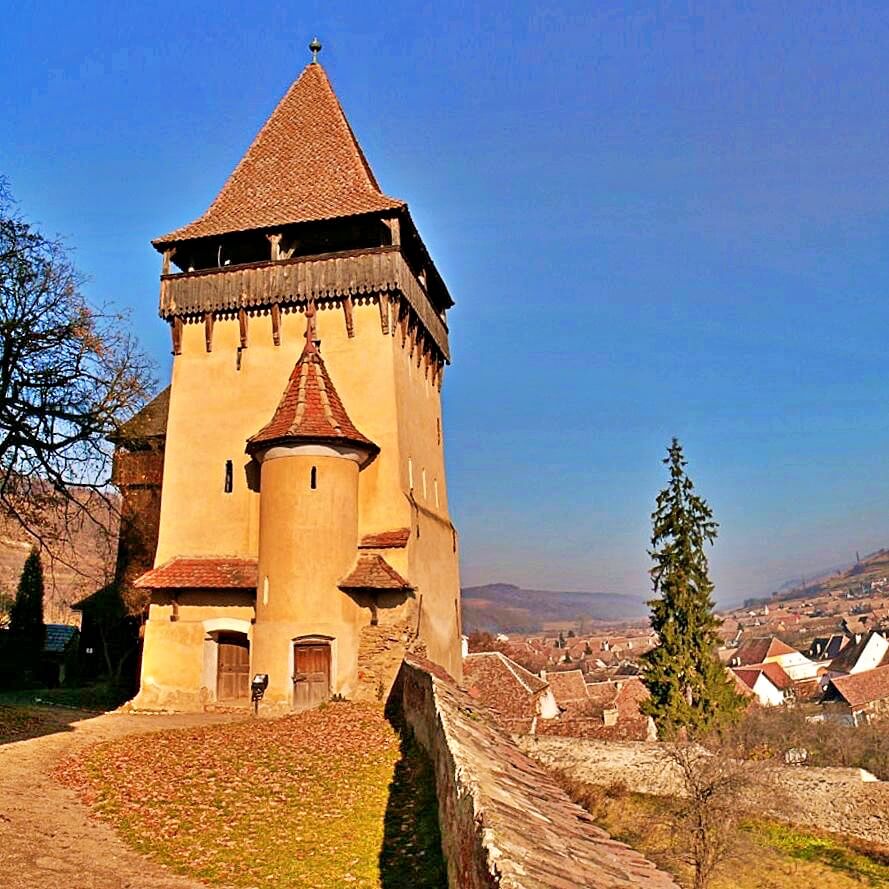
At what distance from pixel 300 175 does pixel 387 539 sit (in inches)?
446

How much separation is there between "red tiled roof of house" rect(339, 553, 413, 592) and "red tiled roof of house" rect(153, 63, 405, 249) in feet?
29.8

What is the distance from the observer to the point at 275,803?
9.84m

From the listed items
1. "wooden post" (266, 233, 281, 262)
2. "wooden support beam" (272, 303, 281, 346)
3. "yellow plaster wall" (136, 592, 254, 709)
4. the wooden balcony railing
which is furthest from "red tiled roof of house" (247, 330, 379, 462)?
"yellow plaster wall" (136, 592, 254, 709)

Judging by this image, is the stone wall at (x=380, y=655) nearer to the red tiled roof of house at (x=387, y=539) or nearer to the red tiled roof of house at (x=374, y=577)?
the red tiled roof of house at (x=374, y=577)

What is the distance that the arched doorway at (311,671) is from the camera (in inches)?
699

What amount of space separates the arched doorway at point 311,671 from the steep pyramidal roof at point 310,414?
4743mm

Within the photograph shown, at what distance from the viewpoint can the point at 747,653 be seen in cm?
10819

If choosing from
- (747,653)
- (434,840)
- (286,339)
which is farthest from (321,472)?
(747,653)

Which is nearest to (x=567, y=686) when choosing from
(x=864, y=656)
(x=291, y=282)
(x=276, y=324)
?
(x=276, y=324)

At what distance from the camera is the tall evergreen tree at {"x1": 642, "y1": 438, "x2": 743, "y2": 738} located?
99.7ft

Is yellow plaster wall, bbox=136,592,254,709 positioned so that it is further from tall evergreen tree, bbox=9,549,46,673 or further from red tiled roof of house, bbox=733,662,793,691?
red tiled roof of house, bbox=733,662,793,691

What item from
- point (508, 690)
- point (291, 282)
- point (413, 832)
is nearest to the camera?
point (413, 832)

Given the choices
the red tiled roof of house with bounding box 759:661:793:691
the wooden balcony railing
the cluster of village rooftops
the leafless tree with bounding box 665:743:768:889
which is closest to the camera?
the leafless tree with bounding box 665:743:768:889

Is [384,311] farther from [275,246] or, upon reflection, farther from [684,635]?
[684,635]
